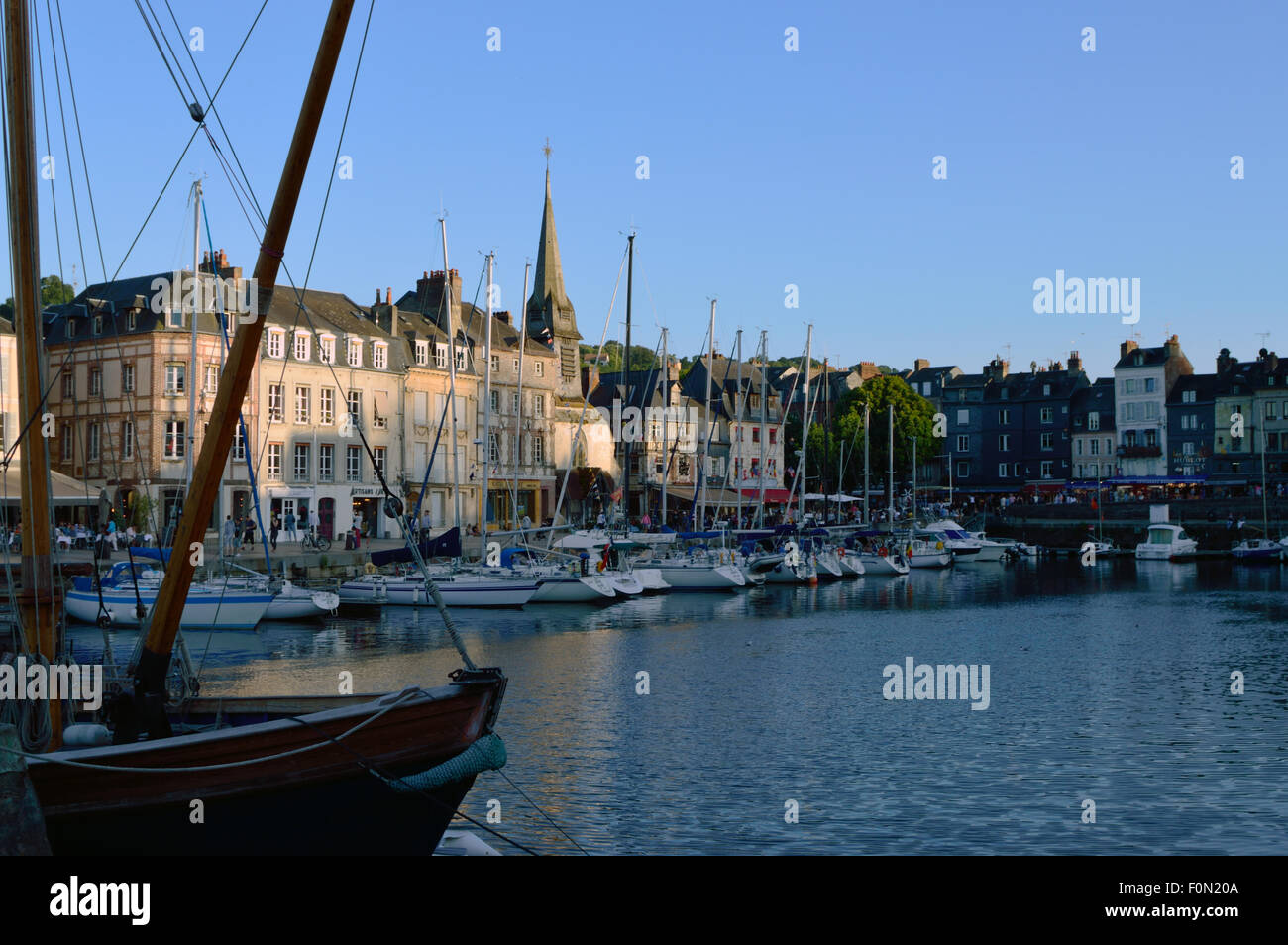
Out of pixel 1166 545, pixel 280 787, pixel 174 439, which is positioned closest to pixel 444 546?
pixel 174 439

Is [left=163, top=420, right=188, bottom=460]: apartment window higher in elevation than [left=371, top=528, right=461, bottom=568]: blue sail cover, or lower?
higher

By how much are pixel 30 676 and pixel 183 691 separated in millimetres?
2136

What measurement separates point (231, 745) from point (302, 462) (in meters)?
54.0

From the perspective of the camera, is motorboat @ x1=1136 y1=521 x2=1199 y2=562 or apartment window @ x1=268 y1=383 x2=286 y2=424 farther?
motorboat @ x1=1136 y1=521 x2=1199 y2=562

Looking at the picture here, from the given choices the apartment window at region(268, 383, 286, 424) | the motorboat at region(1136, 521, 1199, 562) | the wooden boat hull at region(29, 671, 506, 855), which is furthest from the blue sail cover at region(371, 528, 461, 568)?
the motorboat at region(1136, 521, 1199, 562)

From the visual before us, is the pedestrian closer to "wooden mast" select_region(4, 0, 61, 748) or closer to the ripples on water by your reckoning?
the ripples on water

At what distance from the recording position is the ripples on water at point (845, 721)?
16.1m

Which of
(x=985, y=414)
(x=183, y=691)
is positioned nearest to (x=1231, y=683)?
(x=183, y=691)

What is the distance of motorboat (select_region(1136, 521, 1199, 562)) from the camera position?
→ 86.1 metres

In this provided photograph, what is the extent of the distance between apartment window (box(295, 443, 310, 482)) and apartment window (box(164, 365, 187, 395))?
6.73 meters

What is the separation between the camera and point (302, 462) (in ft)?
205

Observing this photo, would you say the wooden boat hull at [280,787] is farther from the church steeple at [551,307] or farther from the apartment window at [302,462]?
the church steeple at [551,307]

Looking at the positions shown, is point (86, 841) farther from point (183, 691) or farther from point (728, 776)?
point (728, 776)
